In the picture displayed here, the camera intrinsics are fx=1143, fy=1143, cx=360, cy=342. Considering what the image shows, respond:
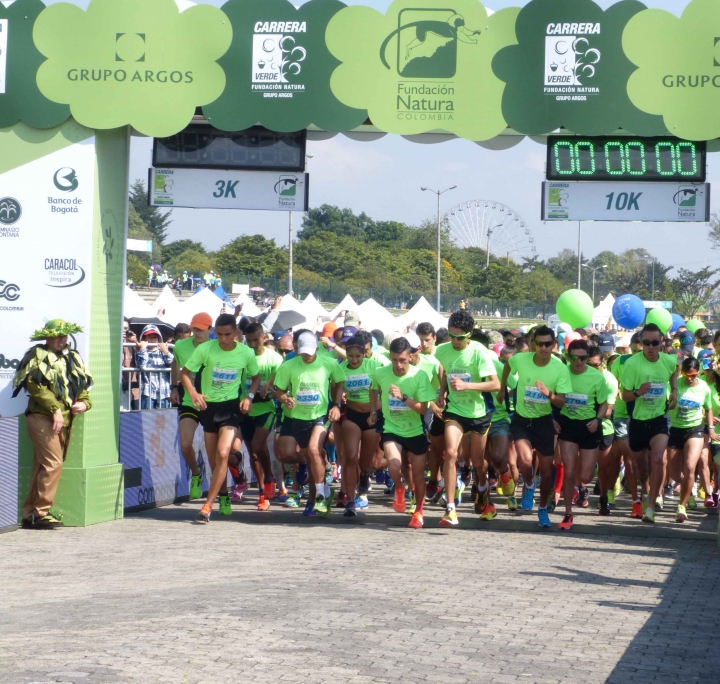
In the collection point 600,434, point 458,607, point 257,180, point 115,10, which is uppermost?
point 115,10

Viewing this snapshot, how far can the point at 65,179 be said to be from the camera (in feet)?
38.0

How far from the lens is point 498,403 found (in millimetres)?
12297

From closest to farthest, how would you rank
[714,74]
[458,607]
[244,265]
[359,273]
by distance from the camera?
[458,607] → [714,74] → [244,265] → [359,273]

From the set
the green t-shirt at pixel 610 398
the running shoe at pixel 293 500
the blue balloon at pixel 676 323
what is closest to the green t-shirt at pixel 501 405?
the green t-shirt at pixel 610 398

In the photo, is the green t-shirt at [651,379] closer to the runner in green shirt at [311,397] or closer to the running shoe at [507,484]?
the running shoe at [507,484]

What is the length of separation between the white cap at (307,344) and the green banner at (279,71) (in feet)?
6.95

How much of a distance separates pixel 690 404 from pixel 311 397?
3998mm

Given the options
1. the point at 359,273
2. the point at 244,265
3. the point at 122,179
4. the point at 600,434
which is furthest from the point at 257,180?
the point at 359,273

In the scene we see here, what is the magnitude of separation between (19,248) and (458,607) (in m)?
6.35

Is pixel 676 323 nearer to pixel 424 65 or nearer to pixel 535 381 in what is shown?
pixel 535 381

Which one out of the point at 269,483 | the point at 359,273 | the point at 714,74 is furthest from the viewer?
the point at 359,273

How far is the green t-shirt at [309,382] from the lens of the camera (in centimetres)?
1172

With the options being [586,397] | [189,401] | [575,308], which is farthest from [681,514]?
[575,308]

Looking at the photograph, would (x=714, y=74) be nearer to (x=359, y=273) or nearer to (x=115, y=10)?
(x=115, y=10)
